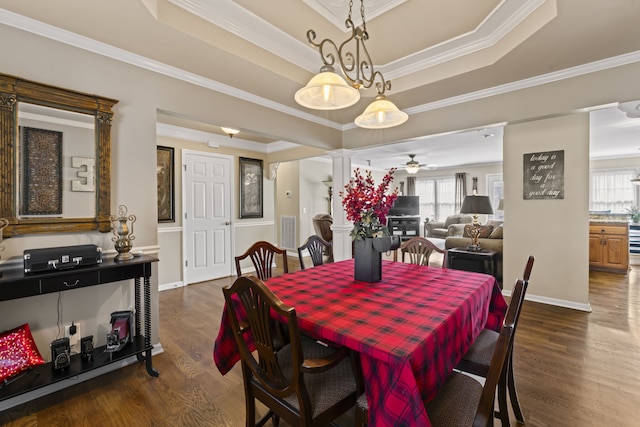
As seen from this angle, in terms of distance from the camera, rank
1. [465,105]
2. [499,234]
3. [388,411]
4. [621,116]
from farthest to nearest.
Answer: [499,234] → [621,116] → [465,105] → [388,411]

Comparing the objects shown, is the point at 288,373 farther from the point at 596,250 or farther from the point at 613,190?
the point at 613,190

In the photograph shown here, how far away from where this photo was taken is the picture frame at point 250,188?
17.7 feet

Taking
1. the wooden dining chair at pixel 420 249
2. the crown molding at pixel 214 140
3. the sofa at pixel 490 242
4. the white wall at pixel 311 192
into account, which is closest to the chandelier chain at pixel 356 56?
the wooden dining chair at pixel 420 249

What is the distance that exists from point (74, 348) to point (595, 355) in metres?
4.03

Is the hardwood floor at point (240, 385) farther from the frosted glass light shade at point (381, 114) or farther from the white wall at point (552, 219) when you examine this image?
the frosted glass light shade at point (381, 114)

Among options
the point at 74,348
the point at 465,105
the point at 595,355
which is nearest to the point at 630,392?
the point at 595,355

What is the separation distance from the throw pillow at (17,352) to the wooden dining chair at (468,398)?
207cm

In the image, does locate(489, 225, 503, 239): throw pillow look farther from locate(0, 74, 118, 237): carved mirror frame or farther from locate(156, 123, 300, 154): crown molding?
locate(0, 74, 118, 237): carved mirror frame

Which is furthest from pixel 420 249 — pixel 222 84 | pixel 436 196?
pixel 436 196

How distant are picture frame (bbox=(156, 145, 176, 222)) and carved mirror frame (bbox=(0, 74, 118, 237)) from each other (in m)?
2.21

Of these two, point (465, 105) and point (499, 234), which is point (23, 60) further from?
point (499, 234)

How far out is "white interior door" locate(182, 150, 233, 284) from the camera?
4652 millimetres

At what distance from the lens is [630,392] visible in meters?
1.94

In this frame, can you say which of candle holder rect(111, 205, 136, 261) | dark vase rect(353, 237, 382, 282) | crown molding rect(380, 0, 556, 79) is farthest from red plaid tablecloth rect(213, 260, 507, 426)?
crown molding rect(380, 0, 556, 79)
